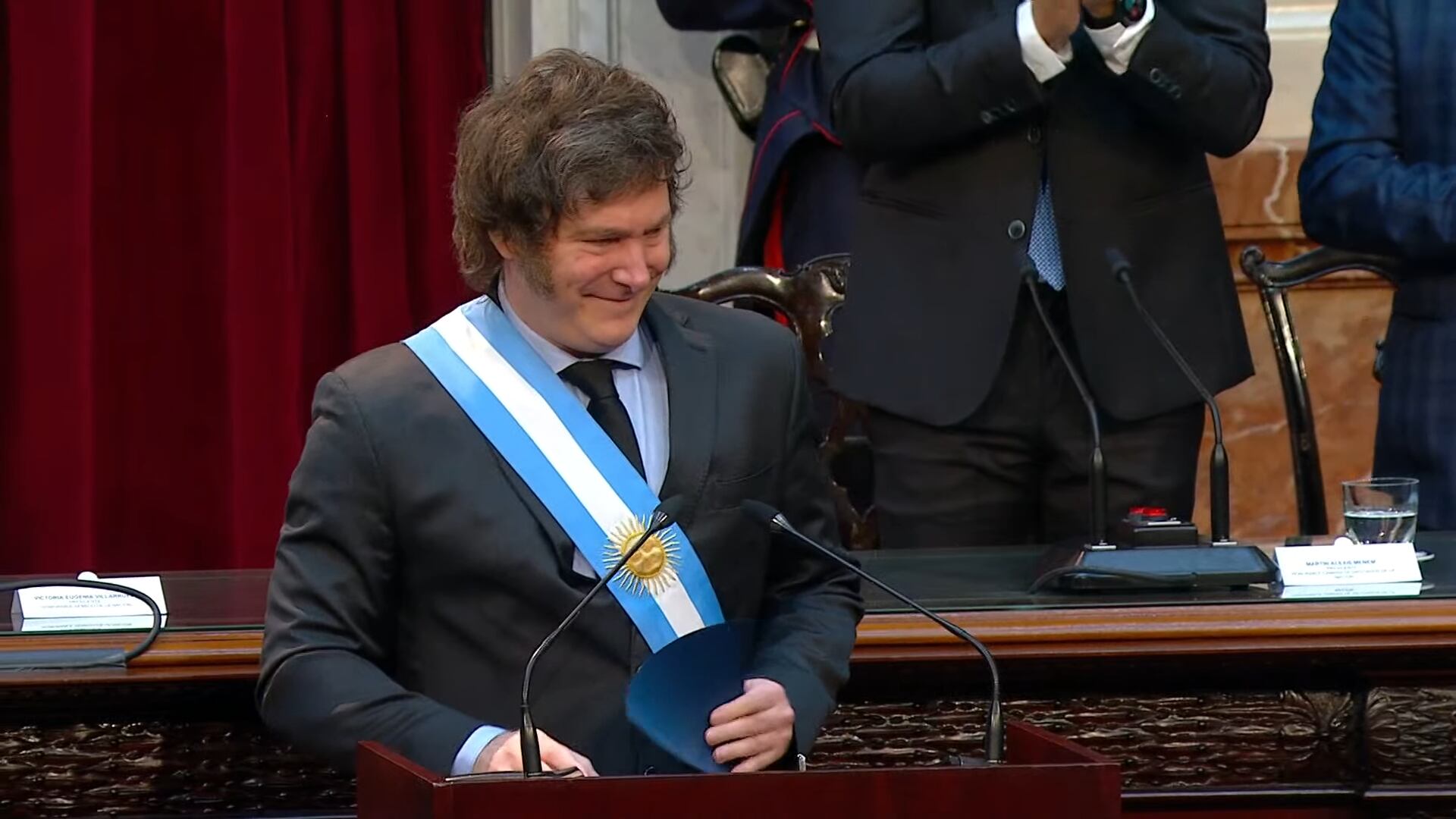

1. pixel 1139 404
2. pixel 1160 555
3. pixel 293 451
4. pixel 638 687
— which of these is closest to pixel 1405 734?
pixel 1160 555

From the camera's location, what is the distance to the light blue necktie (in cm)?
272

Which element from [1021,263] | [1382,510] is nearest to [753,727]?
[1382,510]

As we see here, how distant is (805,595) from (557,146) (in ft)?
1.59

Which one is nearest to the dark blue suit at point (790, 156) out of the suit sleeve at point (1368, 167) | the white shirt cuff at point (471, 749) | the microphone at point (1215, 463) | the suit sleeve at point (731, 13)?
the suit sleeve at point (731, 13)

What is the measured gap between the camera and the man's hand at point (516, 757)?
162cm

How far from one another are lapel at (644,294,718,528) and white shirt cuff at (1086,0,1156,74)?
0.80m

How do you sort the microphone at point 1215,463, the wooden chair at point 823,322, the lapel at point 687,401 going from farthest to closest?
Answer: the wooden chair at point 823,322 → the microphone at point 1215,463 → the lapel at point 687,401

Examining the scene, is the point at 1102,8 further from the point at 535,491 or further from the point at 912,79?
the point at 535,491

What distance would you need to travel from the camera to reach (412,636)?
192cm

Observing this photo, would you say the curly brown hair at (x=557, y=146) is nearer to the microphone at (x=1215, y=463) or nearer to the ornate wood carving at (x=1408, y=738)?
the microphone at (x=1215, y=463)

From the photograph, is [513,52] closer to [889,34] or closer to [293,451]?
[293,451]

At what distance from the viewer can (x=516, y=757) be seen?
→ 1653 millimetres

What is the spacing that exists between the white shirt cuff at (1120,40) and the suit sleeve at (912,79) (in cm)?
9

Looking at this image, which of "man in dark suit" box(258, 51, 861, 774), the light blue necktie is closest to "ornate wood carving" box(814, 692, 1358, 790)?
"man in dark suit" box(258, 51, 861, 774)
